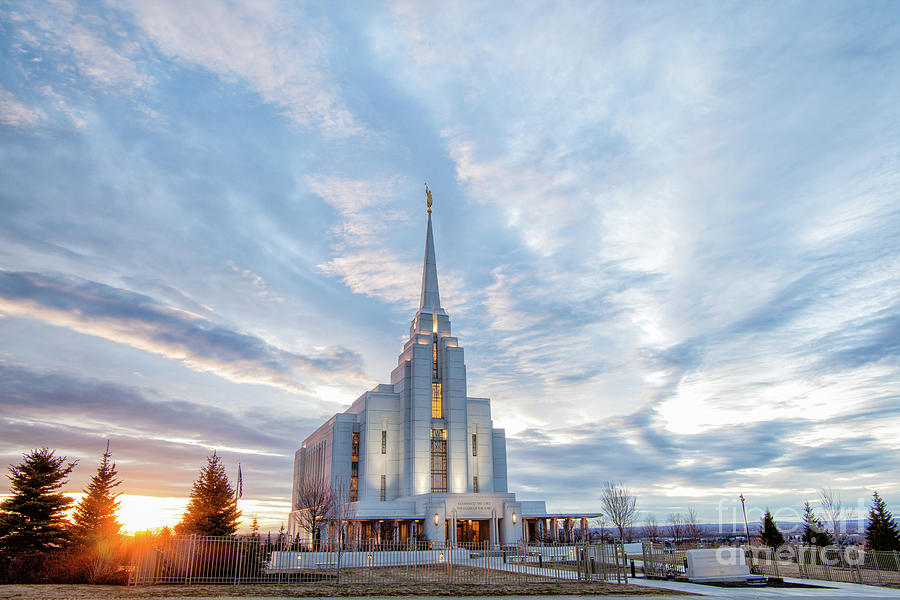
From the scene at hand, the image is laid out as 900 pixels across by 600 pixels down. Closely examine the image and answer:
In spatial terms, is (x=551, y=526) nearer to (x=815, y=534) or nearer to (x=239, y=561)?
(x=815, y=534)

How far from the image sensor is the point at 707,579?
27500mm

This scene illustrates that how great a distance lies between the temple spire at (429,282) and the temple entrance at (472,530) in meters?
28.2

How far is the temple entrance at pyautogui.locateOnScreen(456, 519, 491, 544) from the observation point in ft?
206

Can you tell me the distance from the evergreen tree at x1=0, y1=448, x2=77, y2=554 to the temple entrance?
124 ft

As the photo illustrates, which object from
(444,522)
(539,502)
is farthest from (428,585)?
(539,502)

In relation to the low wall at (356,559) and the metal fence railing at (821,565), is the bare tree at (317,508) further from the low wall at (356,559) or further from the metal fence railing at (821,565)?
the metal fence railing at (821,565)

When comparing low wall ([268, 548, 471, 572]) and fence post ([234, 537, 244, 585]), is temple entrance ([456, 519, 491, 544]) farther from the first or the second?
fence post ([234, 537, 244, 585])

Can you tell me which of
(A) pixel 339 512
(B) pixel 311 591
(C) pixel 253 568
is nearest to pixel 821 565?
(B) pixel 311 591

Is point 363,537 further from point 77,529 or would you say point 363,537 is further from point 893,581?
point 893,581

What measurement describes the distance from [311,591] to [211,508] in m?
28.2

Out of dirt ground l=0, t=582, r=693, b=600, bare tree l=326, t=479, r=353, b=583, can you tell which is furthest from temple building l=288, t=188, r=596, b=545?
dirt ground l=0, t=582, r=693, b=600

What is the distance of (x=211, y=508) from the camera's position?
4703 centimetres

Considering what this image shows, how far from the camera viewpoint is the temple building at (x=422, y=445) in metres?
66.4

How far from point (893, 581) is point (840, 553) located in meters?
7.13
